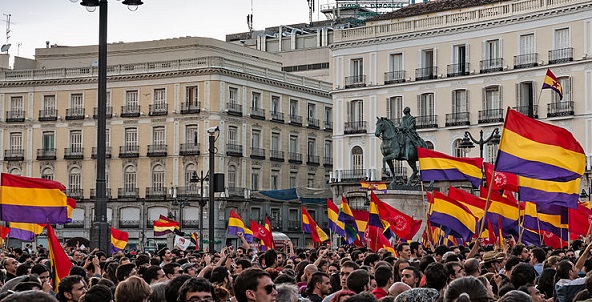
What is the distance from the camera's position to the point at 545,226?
25.8 metres

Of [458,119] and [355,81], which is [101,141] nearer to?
[458,119]

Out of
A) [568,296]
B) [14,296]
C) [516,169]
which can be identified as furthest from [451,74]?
[14,296]

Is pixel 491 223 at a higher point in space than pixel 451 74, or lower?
lower

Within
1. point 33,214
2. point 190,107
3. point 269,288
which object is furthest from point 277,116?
point 269,288

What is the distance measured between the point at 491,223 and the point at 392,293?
1684 cm

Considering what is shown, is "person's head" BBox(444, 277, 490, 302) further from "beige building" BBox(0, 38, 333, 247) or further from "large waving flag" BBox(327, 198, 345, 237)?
"beige building" BBox(0, 38, 333, 247)

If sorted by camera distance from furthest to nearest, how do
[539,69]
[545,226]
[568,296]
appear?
1. [539,69]
2. [545,226]
3. [568,296]

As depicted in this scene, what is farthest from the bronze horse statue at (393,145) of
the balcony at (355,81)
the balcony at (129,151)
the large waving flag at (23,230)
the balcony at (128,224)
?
the balcony at (129,151)

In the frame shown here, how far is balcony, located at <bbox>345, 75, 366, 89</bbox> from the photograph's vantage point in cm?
6998

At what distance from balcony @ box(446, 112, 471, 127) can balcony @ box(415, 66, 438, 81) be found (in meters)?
2.47

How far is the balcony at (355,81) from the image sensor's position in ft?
230

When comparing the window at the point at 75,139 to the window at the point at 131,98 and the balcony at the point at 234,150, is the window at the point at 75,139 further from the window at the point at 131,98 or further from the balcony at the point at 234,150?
the balcony at the point at 234,150

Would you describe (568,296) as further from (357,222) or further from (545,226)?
(357,222)

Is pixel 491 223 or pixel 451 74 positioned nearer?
pixel 491 223
